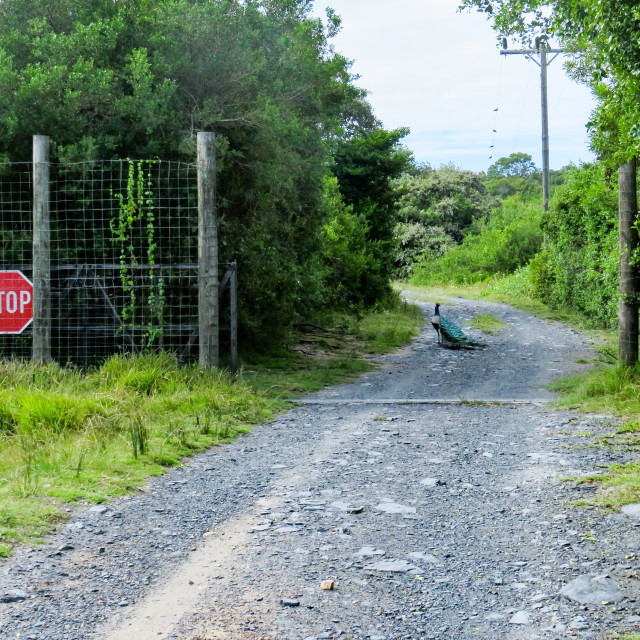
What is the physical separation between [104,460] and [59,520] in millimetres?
1420

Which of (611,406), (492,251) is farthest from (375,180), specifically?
(611,406)

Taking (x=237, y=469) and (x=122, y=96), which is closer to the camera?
(x=237, y=469)

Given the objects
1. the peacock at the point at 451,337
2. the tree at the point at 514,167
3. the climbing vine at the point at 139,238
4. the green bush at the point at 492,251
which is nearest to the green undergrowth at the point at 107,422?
the climbing vine at the point at 139,238

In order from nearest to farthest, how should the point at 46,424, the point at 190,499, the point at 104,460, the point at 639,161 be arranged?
the point at 190,499
the point at 104,460
the point at 46,424
the point at 639,161

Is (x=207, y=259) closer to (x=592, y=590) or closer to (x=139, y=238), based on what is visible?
(x=139, y=238)

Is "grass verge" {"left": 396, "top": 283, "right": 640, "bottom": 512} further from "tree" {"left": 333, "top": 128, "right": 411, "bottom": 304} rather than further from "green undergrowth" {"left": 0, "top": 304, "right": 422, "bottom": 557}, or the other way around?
"tree" {"left": 333, "top": 128, "right": 411, "bottom": 304}

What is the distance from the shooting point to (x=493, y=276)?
1508 inches

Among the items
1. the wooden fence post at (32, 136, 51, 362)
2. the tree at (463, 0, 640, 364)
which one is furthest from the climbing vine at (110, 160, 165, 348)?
the tree at (463, 0, 640, 364)

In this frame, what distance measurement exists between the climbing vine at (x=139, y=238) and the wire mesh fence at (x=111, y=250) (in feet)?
0.05

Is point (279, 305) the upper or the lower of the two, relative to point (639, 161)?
lower

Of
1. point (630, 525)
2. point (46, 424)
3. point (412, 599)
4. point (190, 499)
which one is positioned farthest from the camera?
point (46, 424)

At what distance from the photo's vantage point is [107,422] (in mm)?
7598

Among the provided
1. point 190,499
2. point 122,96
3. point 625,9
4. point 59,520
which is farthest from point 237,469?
point 122,96

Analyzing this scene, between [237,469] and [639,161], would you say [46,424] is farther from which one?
[639,161]
